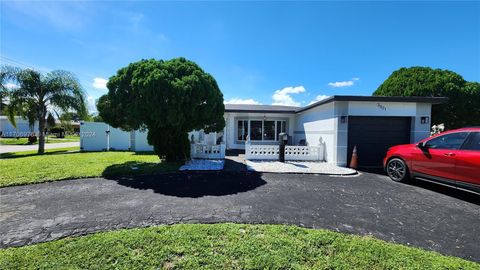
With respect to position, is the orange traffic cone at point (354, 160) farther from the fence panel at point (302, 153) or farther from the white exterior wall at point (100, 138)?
the white exterior wall at point (100, 138)

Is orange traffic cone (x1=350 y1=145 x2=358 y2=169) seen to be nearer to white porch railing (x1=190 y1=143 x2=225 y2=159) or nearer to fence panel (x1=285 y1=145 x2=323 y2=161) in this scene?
fence panel (x1=285 y1=145 x2=323 y2=161)

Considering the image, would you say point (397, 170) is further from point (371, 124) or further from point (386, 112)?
point (386, 112)

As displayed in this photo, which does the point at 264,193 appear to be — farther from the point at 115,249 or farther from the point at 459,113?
the point at 459,113

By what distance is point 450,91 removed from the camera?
1261 centimetres

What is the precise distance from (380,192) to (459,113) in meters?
12.0

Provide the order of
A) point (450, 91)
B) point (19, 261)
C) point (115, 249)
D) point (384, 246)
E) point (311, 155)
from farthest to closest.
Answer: point (450, 91) < point (311, 155) < point (384, 246) < point (115, 249) < point (19, 261)

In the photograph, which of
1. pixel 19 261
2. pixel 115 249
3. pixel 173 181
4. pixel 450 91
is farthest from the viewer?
pixel 450 91

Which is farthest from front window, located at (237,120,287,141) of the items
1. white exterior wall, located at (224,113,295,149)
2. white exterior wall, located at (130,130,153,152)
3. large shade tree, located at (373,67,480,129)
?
large shade tree, located at (373,67,480,129)

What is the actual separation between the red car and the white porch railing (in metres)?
7.03

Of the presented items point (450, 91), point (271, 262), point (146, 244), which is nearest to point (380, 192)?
point (271, 262)

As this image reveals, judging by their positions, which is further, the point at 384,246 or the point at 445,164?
the point at 445,164

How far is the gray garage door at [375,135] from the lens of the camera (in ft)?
30.5

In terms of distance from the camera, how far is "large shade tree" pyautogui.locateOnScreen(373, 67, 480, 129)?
12594 millimetres

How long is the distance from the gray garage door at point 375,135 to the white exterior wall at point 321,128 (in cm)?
73
